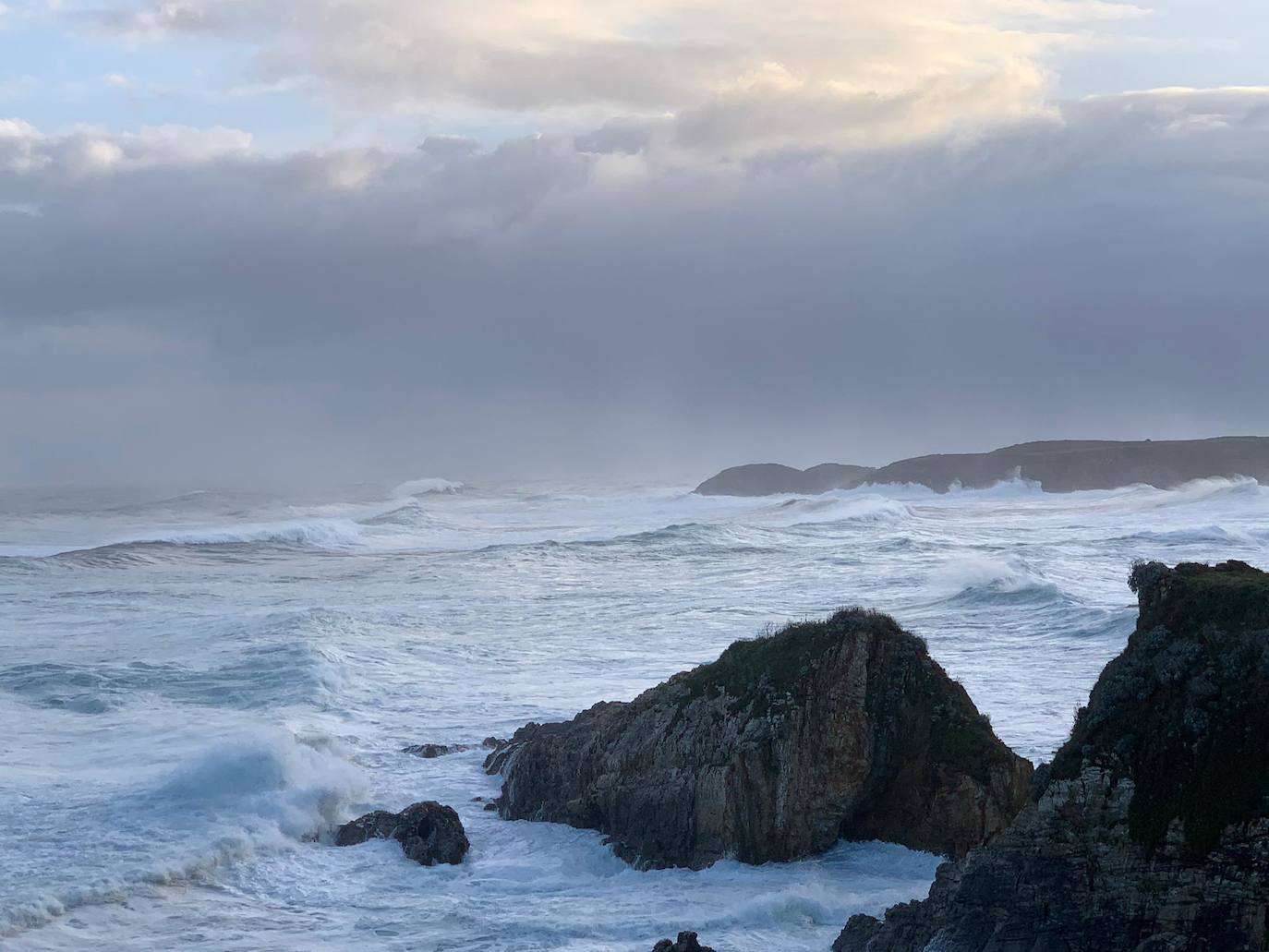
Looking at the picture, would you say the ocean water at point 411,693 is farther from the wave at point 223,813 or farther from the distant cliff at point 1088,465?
the distant cliff at point 1088,465

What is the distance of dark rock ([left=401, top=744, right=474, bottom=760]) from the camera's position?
1806 centimetres

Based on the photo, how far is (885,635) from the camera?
43.8 feet

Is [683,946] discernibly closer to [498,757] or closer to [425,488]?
[498,757]

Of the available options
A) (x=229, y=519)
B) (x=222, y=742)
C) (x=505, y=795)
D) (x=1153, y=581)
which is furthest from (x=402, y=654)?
(x=229, y=519)

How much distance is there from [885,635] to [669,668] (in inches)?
399

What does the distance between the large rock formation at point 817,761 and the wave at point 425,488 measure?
109 metres

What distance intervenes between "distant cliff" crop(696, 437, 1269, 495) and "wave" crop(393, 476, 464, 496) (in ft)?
90.5

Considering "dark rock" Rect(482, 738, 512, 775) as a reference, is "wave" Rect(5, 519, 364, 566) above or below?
above

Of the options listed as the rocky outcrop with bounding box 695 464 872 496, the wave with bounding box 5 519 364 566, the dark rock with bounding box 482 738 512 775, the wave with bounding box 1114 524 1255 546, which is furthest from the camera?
the rocky outcrop with bounding box 695 464 872 496

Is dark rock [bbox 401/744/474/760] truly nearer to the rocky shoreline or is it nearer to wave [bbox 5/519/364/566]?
the rocky shoreline

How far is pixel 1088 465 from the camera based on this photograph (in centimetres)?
9688

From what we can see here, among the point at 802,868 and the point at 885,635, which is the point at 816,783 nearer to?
the point at 802,868

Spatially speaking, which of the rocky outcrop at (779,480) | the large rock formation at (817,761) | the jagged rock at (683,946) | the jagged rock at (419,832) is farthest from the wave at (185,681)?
the rocky outcrop at (779,480)

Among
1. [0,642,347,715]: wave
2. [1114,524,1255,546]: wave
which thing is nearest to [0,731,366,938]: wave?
[0,642,347,715]: wave
